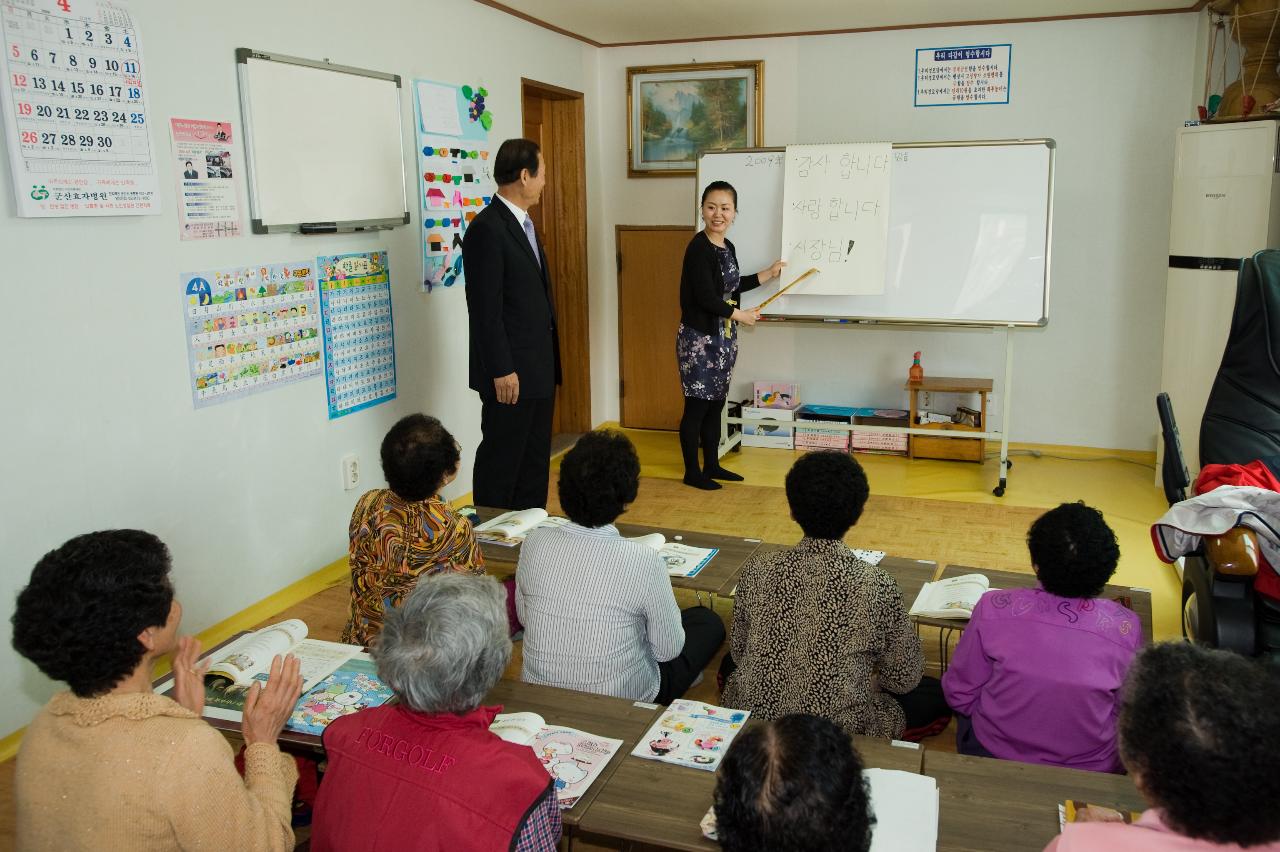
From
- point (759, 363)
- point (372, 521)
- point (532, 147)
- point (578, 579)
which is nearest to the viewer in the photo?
point (578, 579)

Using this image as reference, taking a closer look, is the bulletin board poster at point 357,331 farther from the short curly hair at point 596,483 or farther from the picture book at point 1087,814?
the picture book at point 1087,814

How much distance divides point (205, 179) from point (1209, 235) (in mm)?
3973

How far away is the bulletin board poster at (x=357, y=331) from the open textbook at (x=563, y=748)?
231 cm

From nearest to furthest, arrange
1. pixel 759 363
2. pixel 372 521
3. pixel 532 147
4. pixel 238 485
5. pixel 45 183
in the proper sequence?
pixel 372 521 → pixel 45 183 → pixel 238 485 → pixel 532 147 → pixel 759 363

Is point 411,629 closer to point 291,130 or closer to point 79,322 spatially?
point 79,322

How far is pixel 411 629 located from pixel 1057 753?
1311mm

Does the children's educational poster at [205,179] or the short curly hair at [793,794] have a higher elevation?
the children's educational poster at [205,179]

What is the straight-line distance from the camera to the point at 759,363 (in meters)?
6.05

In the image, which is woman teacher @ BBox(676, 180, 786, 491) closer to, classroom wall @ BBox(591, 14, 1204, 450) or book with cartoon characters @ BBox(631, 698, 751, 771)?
classroom wall @ BBox(591, 14, 1204, 450)

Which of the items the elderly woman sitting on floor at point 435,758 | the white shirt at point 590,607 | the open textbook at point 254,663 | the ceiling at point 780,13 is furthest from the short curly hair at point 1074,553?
the ceiling at point 780,13

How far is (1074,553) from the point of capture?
6.38 ft

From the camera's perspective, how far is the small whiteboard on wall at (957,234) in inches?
186

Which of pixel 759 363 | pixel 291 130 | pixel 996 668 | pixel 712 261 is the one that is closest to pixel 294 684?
pixel 996 668

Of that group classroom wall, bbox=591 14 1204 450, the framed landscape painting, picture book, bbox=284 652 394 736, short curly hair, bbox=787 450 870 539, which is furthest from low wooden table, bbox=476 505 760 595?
the framed landscape painting
